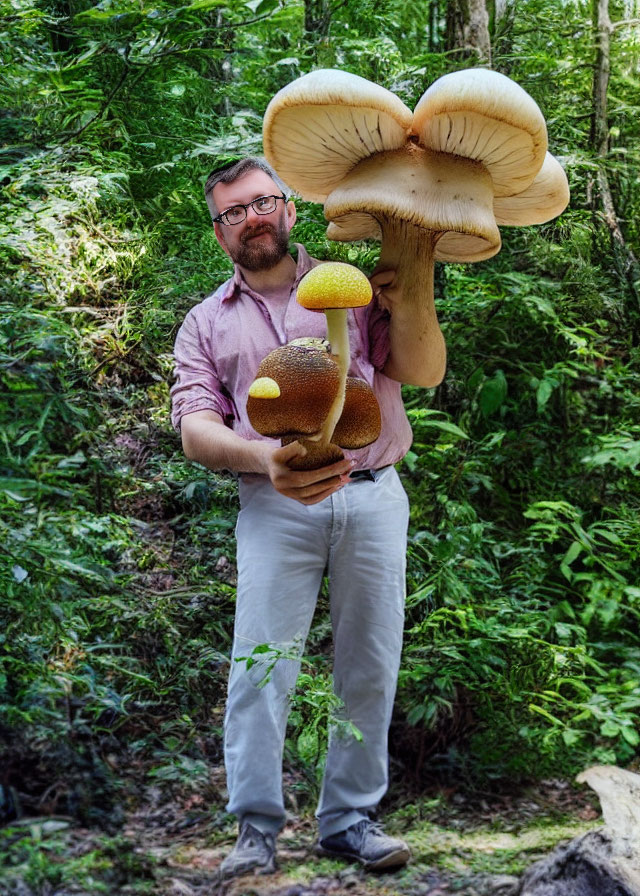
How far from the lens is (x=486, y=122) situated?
A: 116cm

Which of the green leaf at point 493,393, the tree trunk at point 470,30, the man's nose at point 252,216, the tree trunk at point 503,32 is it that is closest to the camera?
the man's nose at point 252,216

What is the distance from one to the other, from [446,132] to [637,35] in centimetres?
325

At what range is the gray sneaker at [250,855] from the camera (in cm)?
191

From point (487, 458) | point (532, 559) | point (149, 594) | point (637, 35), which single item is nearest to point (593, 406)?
point (487, 458)

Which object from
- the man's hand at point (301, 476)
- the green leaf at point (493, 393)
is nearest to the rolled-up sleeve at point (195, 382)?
the man's hand at point (301, 476)

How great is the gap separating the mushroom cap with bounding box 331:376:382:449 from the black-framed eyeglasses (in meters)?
0.68

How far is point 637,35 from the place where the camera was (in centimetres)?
374

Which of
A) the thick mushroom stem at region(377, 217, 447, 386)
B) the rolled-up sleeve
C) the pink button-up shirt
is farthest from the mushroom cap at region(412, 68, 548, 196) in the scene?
the rolled-up sleeve

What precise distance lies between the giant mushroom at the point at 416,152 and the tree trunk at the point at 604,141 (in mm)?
2373

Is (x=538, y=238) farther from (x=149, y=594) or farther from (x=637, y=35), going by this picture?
(x=149, y=594)

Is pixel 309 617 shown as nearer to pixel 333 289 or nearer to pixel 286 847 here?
pixel 286 847

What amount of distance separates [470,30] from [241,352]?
1.95m

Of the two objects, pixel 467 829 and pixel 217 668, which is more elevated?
pixel 217 668

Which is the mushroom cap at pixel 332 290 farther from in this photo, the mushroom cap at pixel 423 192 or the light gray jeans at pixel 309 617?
the light gray jeans at pixel 309 617
